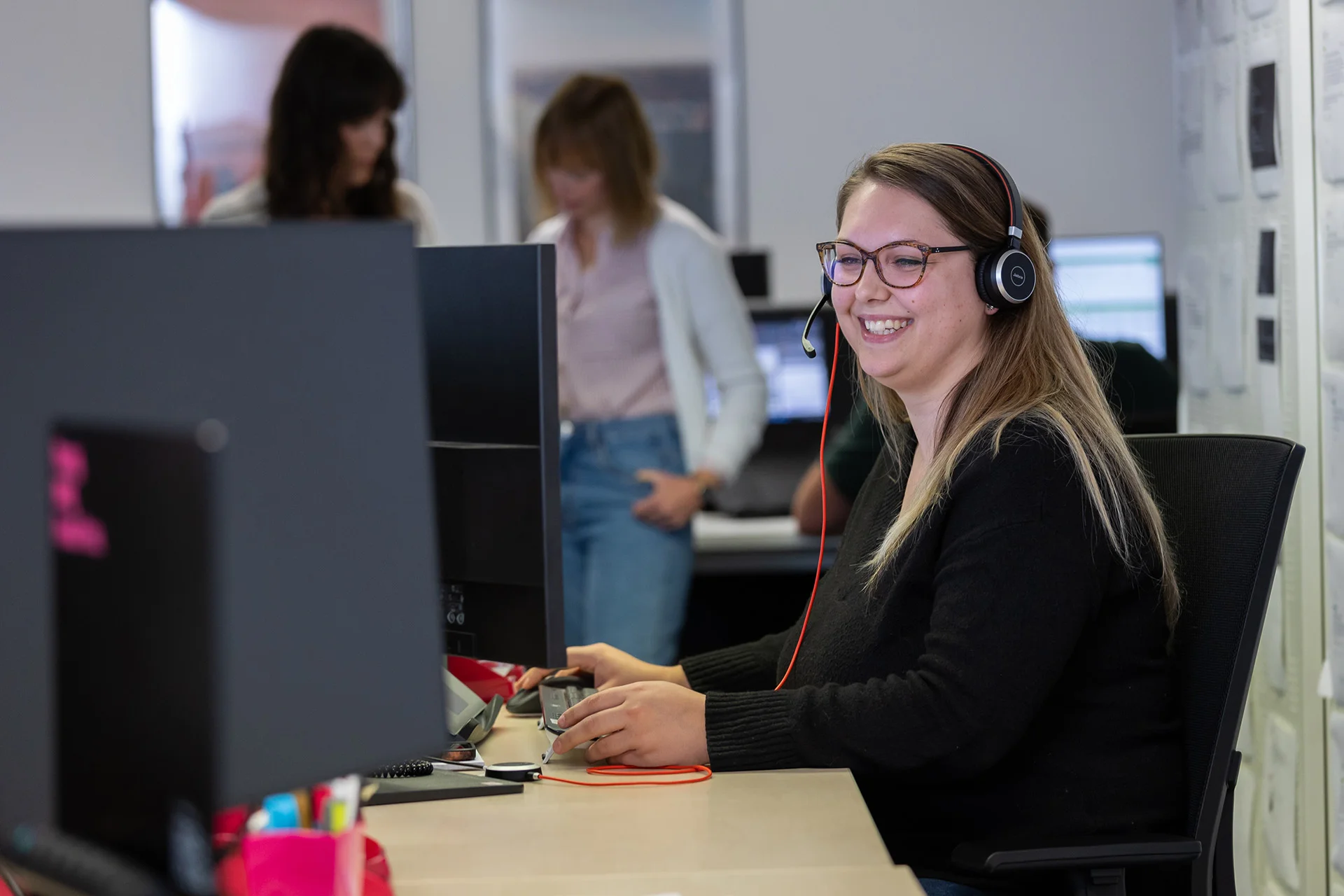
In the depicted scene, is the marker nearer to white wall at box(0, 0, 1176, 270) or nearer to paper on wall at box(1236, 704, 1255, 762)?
paper on wall at box(1236, 704, 1255, 762)

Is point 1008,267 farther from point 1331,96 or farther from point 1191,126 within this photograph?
point 1191,126

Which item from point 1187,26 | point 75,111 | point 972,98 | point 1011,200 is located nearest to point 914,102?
point 972,98

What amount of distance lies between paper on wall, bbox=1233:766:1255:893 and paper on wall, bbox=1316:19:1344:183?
3.22ft

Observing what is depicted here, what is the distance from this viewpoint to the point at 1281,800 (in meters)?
2.02

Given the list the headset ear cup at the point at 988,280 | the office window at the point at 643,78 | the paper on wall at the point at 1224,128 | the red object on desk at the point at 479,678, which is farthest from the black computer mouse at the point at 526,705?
the office window at the point at 643,78

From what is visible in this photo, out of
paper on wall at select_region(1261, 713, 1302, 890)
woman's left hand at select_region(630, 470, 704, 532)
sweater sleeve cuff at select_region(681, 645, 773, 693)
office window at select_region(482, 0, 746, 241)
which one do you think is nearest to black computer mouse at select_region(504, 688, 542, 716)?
sweater sleeve cuff at select_region(681, 645, 773, 693)

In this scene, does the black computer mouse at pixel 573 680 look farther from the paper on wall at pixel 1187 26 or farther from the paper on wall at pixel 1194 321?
the paper on wall at pixel 1187 26

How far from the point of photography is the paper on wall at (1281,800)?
1.98 meters

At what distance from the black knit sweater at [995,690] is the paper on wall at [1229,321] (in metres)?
0.98

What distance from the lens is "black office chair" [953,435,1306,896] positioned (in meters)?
1.25

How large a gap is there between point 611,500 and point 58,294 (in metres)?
1.80

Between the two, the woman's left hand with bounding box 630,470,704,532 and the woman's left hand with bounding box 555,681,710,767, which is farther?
the woman's left hand with bounding box 630,470,704,532

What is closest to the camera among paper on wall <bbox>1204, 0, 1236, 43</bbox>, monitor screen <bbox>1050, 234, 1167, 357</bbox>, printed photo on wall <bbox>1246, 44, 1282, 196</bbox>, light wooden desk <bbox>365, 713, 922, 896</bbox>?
light wooden desk <bbox>365, 713, 922, 896</bbox>

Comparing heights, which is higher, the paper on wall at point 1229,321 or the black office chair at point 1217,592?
the paper on wall at point 1229,321
